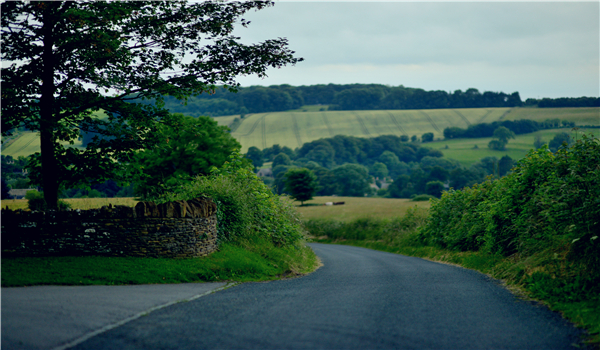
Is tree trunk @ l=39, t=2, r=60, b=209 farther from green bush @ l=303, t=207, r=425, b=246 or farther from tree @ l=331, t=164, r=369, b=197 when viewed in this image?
tree @ l=331, t=164, r=369, b=197

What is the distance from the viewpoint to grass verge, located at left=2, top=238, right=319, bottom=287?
898 cm

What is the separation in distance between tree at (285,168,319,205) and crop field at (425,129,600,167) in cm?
4542

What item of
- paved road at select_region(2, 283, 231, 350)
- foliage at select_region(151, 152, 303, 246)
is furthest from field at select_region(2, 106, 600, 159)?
paved road at select_region(2, 283, 231, 350)

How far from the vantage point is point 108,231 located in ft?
34.3

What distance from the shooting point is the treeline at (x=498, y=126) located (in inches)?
4338

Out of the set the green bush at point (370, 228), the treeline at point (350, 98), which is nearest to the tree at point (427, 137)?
the treeline at point (350, 98)

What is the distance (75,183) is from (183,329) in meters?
8.99

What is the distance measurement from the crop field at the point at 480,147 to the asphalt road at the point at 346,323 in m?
98.0

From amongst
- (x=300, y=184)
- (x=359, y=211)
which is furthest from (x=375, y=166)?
(x=359, y=211)

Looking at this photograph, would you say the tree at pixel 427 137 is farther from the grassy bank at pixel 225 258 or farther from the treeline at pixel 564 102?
the grassy bank at pixel 225 258

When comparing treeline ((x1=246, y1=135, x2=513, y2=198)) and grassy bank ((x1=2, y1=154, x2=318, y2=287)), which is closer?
grassy bank ((x1=2, y1=154, x2=318, y2=287))

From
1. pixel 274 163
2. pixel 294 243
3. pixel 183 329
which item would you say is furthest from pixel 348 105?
pixel 183 329

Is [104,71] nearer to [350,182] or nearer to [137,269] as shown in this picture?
[137,269]

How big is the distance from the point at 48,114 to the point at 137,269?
5.36m
